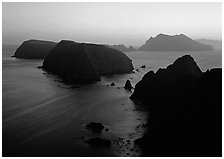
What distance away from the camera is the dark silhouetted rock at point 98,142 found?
2778 centimetres

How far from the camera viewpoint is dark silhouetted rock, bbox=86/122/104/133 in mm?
32125

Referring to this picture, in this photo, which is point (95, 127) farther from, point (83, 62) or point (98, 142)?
point (83, 62)

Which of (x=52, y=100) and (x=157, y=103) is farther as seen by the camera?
(x=52, y=100)

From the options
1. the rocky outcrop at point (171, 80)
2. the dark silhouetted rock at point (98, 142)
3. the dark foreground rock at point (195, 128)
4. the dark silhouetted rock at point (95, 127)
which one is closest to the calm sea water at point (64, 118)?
the dark silhouetted rock at point (98, 142)

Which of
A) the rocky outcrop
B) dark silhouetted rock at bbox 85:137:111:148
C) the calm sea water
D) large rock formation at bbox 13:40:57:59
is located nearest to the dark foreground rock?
the calm sea water

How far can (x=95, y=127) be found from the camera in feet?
108

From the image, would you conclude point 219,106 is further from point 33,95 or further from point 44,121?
point 33,95

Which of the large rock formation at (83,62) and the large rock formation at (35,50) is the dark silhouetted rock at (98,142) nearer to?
the large rock formation at (83,62)

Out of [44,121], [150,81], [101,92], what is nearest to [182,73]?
[150,81]

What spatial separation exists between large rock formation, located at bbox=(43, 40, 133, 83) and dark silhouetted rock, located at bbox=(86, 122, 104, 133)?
120ft

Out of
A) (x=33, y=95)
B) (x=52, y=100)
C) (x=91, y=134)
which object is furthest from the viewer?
(x=33, y=95)

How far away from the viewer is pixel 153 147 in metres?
26.5

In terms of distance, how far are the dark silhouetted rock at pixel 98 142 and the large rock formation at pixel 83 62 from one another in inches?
1628

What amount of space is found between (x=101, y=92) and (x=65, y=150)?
30.1 metres
